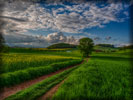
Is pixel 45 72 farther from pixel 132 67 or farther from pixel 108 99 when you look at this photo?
pixel 132 67

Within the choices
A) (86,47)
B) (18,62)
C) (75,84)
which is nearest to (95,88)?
(75,84)

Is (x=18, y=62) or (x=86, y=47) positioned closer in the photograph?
(x=18, y=62)

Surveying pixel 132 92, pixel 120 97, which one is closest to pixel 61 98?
pixel 120 97

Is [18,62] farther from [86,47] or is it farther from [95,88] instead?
[86,47]

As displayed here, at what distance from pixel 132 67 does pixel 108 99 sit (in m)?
1.69

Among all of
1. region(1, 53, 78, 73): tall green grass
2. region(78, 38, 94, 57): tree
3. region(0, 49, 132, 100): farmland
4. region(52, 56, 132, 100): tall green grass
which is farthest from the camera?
region(78, 38, 94, 57): tree

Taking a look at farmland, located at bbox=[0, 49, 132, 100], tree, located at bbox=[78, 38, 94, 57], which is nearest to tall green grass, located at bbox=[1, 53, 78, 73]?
farmland, located at bbox=[0, 49, 132, 100]

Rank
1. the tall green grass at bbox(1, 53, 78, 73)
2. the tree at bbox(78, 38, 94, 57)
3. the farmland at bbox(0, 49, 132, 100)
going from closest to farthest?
the farmland at bbox(0, 49, 132, 100) < the tall green grass at bbox(1, 53, 78, 73) < the tree at bbox(78, 38, 94, 57)

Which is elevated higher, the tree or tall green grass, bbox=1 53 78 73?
the tree

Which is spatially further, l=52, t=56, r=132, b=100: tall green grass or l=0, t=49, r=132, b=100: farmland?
l=0, t=49, r=132, b=100: farmland

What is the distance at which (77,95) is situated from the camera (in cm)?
330

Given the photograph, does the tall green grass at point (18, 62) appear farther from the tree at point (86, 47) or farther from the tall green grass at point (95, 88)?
the tree at point (86, 47)

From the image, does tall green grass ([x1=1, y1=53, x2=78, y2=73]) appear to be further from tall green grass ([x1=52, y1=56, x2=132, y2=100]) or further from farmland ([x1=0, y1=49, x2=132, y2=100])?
tall green grass ([x1=52, y1=56, x2=132, y2=100])

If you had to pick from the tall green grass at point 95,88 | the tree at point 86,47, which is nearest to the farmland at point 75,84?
the tall green grass at point 95,88
